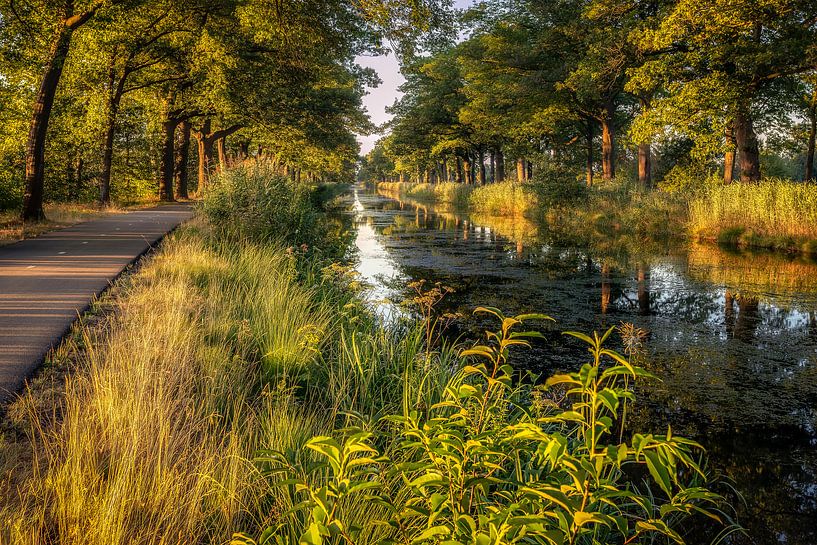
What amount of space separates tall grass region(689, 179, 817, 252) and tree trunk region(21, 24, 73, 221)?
19726 mm

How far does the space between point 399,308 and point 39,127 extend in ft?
37.9

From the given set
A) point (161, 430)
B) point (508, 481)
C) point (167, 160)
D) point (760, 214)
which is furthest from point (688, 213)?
point (167, 160)

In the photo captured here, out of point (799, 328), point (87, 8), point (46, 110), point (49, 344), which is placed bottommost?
point (799, 328)

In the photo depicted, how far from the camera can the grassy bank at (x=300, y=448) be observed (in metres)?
1.77

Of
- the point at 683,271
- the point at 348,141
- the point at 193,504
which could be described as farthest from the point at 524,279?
the point at 348,141

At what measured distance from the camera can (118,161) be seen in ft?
102

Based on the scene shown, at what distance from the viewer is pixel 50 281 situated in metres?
7.92

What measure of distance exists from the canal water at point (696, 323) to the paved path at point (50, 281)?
369 centimetres

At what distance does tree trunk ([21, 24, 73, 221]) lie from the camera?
46.6 feet

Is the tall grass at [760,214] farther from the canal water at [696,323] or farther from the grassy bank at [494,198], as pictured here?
the grassy bank at [494,198]

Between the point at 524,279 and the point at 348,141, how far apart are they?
32.0 meters

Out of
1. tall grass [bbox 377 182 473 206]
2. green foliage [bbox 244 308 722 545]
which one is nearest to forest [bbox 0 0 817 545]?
green foliage [bbox 244 308 722 545]

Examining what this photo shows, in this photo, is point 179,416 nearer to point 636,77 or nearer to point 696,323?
point 696,323

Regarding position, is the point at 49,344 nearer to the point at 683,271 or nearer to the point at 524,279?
the point at 524,279
